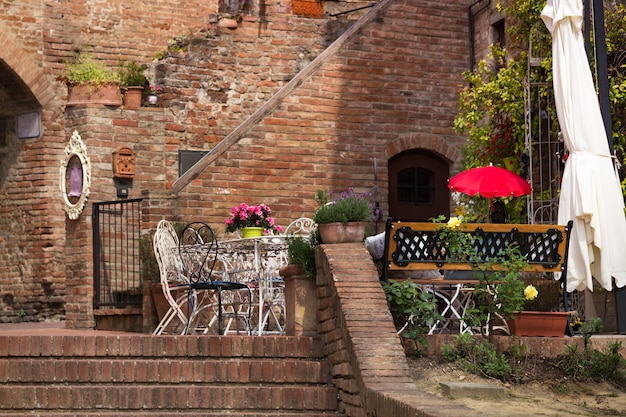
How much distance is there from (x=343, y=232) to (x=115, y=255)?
4.99 metres

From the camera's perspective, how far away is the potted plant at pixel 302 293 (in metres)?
8.82

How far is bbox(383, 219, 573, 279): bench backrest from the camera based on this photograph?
8477 mm

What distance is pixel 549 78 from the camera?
13.0 metres

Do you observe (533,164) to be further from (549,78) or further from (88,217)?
(88,217)

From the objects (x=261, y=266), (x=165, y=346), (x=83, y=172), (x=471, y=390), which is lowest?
Answer: (x=471, y=390)

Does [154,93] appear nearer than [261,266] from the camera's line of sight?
No

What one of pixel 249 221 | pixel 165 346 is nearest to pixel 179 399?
pixel 165 346

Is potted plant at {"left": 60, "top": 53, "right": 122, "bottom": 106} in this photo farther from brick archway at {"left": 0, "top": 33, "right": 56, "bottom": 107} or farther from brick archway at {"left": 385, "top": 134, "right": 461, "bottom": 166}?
brick archway at {"left": 385, "top": 134, "right": 461, "bottom": 166}

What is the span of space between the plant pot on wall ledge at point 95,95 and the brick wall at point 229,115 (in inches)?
9.1

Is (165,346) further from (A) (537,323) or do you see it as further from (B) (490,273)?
(A) (537,323)

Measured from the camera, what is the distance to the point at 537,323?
8.32 m

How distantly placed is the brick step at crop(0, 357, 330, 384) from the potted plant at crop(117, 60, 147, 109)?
645 cm

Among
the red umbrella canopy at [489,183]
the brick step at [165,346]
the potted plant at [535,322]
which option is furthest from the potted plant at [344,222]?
the red umbrella canopy at [489,183]

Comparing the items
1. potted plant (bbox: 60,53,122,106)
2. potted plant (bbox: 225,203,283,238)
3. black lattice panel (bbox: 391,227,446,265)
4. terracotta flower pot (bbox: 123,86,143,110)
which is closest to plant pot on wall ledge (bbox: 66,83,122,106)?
potted plant (bbox: 60,53,122,106)
